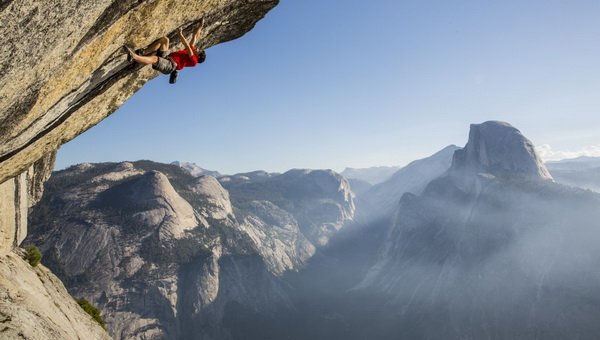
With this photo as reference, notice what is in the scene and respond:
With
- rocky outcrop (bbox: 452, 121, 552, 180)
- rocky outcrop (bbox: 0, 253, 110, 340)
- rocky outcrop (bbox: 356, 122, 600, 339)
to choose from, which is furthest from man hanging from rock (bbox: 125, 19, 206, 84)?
→ rocky outcrop (bbox: 452, 121, 552, 180)

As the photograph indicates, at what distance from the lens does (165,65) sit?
38.7 feet

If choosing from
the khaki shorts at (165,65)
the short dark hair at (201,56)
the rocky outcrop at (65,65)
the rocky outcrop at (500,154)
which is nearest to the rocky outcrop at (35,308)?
the rocky outcrop at (65,65)

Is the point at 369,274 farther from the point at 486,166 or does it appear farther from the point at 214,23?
the point at 214,23

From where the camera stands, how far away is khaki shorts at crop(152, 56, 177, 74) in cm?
1164

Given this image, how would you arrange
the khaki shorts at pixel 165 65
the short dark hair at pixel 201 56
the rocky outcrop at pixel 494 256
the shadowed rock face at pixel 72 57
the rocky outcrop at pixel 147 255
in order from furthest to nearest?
the rocky outcrop at pixel 147 255, the rocky outcrop at pixel 494 256, the short dark hair at pixel 201 56, the khaki shorts at pixel 165 65, the shadowed rock face at pixel 72 57

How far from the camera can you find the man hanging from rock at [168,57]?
11.7 m

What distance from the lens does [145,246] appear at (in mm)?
97375

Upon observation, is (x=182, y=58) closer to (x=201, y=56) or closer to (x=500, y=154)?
(x=201, y=56)

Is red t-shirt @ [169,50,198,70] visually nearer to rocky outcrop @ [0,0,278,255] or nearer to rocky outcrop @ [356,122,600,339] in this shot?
rocky outcrop @ [0,0,278,255]

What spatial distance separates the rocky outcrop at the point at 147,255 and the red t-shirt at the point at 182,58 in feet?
288

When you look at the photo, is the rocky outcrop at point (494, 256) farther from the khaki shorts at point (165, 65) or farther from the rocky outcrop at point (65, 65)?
the khaki shorts at point (165, 65)

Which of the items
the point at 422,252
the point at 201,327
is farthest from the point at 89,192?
the point at 422,252

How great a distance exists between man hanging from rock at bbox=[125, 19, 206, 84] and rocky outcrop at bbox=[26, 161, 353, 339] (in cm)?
8763

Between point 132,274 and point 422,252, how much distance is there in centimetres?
10178
